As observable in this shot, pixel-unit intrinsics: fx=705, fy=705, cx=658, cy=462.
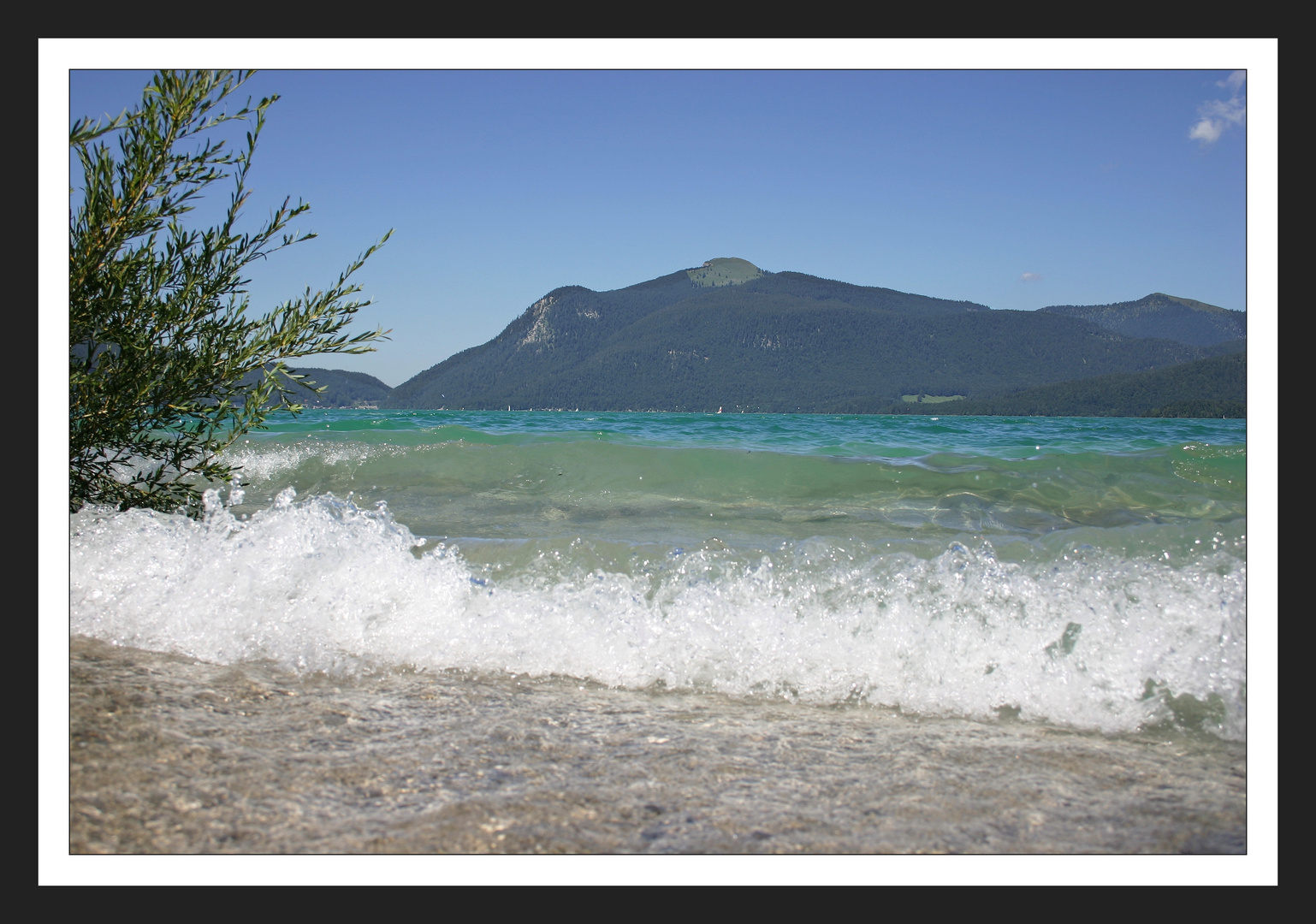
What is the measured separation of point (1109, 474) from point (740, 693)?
8665 mm

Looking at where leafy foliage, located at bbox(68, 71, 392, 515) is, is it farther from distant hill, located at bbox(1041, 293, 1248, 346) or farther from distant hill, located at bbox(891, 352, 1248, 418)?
distant hill, located at bbox(1041, 293, 1248, 346)

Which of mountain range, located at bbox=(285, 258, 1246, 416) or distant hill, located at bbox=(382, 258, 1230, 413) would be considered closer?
mountain range, located at bbox=(285, 258, 1246, 416)

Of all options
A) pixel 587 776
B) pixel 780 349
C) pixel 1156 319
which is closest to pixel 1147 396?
pixel 587 776

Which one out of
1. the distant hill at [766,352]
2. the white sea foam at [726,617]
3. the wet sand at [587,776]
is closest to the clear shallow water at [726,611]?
the white sea foam at [726,617]

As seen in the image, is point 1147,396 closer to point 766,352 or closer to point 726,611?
point 726,611

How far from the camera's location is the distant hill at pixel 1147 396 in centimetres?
1342

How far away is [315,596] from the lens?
4.21 meters

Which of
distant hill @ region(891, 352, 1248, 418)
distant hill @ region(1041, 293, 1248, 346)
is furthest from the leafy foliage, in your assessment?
distant hill @ region(1041, 293, 1248, 346)

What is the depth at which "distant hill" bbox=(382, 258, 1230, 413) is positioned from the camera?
106 m

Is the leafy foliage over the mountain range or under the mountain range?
under

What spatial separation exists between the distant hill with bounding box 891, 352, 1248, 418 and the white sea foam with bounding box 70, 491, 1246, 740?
1257 mm

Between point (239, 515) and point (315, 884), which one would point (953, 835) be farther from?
point (239, 515)

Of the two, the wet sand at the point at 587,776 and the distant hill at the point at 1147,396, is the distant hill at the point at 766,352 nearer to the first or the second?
the distant hill at the point at 1147,396

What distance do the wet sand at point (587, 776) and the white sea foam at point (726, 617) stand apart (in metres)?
0.28
